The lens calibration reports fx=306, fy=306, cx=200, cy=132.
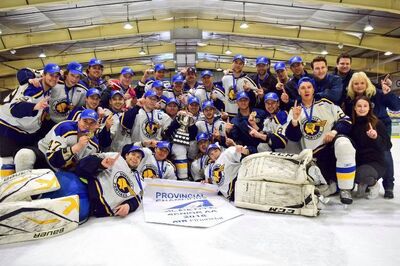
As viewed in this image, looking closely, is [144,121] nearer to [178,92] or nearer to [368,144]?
A: [178,92]

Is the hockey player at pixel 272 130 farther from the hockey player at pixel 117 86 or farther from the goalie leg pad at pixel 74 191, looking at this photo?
the hockey player at pixel 117 86

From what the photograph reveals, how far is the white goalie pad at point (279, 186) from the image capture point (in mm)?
2631

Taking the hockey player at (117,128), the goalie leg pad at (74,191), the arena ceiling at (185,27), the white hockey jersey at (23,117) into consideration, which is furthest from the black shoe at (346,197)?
the arena ceiling at (185,27)

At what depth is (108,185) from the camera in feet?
8.80

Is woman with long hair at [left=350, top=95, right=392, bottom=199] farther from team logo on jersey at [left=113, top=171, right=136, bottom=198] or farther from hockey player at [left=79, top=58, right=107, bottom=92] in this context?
hockey player at [left=79, top=58, right=107, bottom=92]

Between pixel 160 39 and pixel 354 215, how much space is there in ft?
38.5

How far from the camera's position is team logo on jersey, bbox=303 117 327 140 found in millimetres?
3127

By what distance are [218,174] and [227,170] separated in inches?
5.9

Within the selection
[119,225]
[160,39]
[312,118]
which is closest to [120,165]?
[119,225]

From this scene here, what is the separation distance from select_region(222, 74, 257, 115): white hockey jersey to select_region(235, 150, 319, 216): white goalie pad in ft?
5.57

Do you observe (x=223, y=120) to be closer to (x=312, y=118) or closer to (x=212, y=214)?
(x=312, y=118)

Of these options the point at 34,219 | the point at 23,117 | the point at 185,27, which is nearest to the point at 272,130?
the point at 34,219

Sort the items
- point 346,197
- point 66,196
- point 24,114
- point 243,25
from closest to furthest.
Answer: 1. point 66,196
2. point 346,197
3. point 24,114
4. point 243,25

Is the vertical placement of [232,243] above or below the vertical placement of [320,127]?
below
